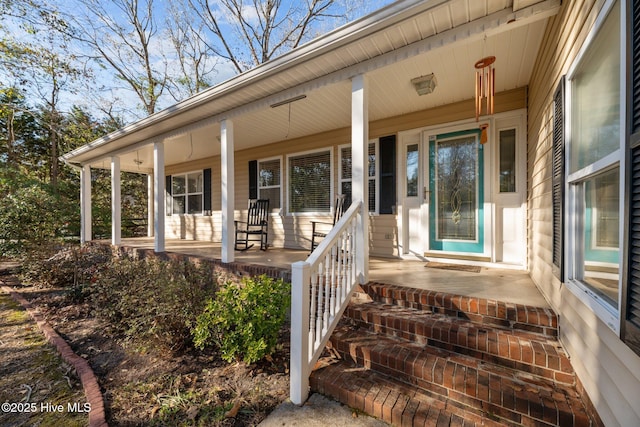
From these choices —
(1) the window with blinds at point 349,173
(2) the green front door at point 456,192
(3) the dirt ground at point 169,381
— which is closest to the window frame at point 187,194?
(1) the window with blinds at point 349,173

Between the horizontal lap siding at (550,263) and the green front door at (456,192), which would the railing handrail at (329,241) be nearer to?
the horizontal lap siding at (550,263)

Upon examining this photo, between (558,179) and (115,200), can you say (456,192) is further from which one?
(115,200)

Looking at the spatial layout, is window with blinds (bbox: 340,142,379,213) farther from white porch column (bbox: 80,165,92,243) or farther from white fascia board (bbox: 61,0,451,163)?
white porch column (bbox: 80,165,92,243)

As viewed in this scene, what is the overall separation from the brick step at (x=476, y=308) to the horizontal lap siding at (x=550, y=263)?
12cm

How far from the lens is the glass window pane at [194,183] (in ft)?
24.7

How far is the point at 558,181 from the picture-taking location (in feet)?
6.15

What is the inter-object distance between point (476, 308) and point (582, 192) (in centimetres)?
102

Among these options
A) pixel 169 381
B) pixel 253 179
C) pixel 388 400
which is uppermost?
pixel 253 179

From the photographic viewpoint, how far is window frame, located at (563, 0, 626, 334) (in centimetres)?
105

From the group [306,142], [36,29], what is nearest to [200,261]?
[306,142]

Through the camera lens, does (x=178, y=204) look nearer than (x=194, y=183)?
No

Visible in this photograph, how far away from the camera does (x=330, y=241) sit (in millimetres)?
2096

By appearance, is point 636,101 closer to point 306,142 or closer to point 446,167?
point 446,167

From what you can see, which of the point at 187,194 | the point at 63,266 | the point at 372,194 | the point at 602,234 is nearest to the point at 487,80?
the point at 602,234
